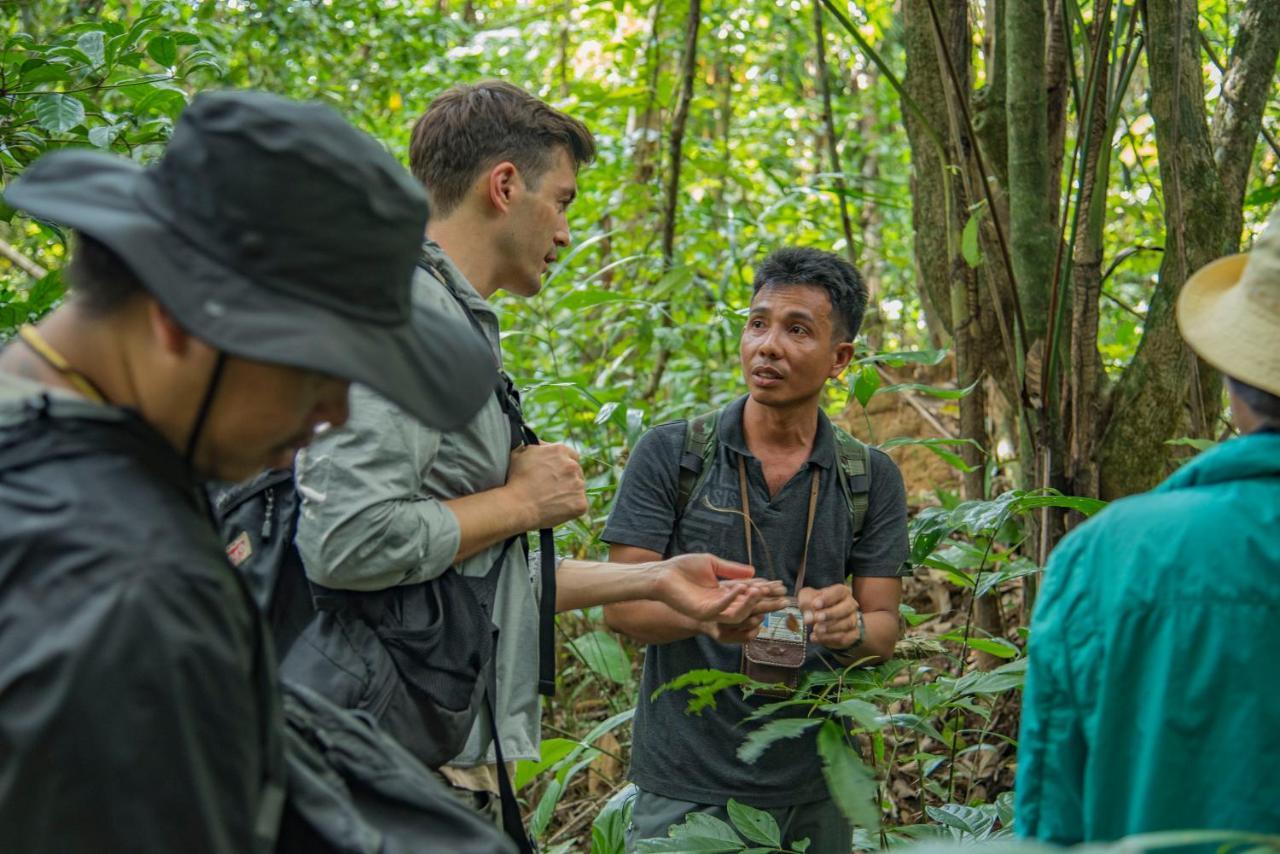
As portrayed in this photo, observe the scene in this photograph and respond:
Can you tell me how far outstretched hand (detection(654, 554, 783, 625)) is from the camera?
279 cm

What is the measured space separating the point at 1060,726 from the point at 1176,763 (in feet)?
0.52

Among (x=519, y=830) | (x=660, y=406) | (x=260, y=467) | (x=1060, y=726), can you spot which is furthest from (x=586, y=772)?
(x=260, y=467)

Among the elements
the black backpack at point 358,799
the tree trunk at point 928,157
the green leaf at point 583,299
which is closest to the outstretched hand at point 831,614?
the black backpack at point 358,799

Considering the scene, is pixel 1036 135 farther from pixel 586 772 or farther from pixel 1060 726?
pixel 586 772

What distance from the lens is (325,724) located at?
1.59m

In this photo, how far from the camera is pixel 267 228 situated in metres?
1.28

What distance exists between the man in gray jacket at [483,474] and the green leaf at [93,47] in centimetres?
102

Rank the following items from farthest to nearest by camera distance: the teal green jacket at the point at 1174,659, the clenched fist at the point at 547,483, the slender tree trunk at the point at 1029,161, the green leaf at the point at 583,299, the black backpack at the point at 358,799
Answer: the green leaf at the point at 583,299
the slender tree trunk at the point at 1029,161
the clenched fist at the point at 547,483
the teal green jacket at the point at 1174,659
the black backpack at the point at 358,799

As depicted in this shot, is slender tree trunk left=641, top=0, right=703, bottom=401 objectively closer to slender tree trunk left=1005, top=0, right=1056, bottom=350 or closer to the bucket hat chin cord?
slender tree trunk left=1005, top=0, right=1056, bottom=350

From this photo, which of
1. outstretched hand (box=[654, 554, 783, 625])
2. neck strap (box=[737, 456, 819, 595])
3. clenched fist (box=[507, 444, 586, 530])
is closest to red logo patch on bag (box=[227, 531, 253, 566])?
clenched fist (box=[507, 444, 586, 530])

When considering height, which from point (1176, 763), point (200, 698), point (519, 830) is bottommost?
point (519, 830)

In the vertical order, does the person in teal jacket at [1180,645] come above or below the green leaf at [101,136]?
below

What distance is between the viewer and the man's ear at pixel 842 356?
362 cm

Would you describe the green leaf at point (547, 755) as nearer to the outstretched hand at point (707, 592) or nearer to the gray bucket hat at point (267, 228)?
the outstretched hand at point (707, 592)
